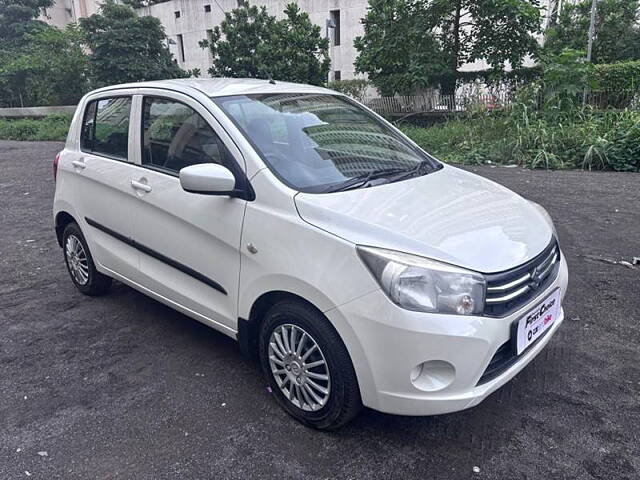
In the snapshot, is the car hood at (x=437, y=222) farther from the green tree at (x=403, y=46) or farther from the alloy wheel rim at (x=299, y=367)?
the green tree at (x=403, y=46)

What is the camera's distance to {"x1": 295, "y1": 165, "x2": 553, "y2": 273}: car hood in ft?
7.41

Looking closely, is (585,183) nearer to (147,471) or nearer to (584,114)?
(584,114)

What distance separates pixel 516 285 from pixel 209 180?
5.18 ft

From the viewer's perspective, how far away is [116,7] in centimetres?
2295

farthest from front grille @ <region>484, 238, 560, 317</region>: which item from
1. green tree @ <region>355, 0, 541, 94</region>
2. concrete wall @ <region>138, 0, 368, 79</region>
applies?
concrete wall @ <region>138, 0, 368, 79</region>

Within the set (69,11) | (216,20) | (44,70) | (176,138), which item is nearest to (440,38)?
(176,138)

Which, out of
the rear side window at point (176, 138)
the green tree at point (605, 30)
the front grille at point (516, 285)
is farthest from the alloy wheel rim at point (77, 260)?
the green tree at point (605, 30)

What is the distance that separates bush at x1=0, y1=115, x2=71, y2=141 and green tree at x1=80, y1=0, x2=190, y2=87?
2.88 metres

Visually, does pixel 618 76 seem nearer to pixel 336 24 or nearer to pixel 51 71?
pixel 336 24

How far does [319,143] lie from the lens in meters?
3.09

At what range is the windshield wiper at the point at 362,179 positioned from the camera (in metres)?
2.71

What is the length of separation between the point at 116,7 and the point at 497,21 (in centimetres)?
1687

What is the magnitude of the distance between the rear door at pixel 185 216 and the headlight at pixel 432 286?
0.93 metres

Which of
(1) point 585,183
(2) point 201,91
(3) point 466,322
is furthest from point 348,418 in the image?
(1) point 585,183
